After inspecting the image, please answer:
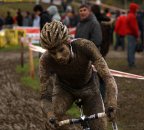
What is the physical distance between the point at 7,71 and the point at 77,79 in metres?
12.4

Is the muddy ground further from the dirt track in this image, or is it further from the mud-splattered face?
the mud-splattered face

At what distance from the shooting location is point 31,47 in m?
16.0

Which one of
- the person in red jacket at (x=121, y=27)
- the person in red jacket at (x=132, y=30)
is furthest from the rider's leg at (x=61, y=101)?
the person in red jacket at (x=121, y=27)

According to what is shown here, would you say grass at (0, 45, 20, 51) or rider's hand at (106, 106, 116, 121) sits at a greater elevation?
rider's hand at (106, 106, 116, 121)

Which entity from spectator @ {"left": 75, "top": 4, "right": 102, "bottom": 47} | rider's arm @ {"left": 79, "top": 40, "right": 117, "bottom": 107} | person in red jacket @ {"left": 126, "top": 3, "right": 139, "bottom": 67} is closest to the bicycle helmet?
rider's arm @ {"left": 79, "top": 40, "right": 117, "bottom": 107}

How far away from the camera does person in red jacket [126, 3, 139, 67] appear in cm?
1678

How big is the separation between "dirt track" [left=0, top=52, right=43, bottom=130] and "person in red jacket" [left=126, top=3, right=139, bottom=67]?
374 cm

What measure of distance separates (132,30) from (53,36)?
11.9m

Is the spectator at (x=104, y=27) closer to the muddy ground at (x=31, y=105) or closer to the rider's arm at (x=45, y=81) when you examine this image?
the muddy ground at (x=31, y=105)

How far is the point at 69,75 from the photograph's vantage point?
5891 millimetres

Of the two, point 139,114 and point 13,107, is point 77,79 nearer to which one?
point 139,114

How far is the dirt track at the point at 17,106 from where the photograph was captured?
388 inches

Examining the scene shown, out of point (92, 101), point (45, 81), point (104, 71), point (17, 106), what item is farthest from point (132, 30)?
point (104, 71)

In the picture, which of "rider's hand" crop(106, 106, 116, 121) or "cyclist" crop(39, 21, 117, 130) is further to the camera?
"cyclist" crop(39, 21, 117, 130)
